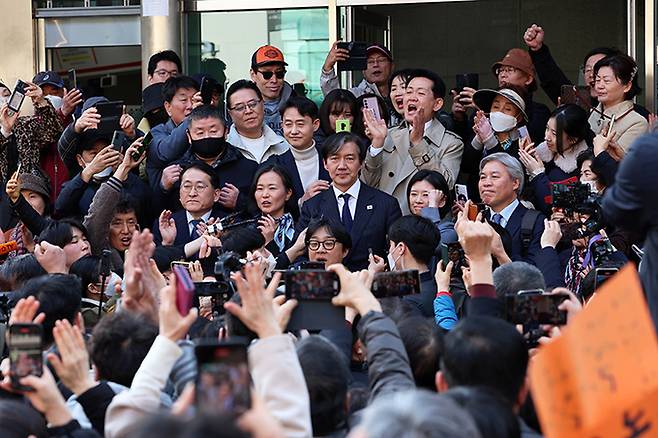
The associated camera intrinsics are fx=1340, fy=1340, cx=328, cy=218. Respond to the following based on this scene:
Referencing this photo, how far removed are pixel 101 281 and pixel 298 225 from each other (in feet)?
5.34

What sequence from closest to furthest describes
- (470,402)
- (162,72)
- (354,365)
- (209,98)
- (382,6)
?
(470,402) → (354,365) → (209,98) → (162,72) → (382,6)

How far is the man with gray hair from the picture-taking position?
718cm

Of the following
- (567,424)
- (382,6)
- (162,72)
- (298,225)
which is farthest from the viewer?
(382,6)

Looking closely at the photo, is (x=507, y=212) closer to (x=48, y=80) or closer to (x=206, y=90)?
(x=206, y=90)

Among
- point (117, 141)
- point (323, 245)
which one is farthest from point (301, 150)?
point (323, 245)

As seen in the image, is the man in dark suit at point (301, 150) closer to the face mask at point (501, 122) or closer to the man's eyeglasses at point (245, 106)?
the man's eyeglasses at point (245, 106)

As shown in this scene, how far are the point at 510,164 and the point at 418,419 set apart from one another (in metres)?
4.97

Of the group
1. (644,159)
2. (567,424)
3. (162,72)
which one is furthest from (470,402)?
(162,72)

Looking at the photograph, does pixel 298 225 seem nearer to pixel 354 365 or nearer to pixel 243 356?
pixel 354 365

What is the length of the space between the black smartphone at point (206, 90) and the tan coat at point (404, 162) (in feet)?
3.82

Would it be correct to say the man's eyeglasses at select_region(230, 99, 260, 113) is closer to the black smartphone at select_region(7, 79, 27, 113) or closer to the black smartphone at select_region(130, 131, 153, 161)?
the black smartphone at select_region(130, 131, 153, 161)

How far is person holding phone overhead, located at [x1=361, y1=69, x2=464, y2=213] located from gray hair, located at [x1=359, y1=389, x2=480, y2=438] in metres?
5.19

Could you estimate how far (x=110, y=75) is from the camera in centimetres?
1049

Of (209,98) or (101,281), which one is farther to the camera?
(209,98)
